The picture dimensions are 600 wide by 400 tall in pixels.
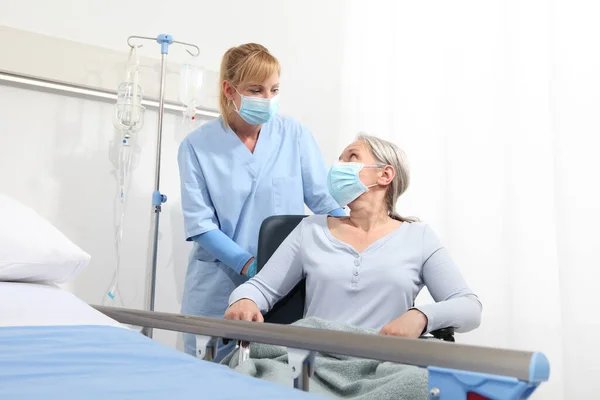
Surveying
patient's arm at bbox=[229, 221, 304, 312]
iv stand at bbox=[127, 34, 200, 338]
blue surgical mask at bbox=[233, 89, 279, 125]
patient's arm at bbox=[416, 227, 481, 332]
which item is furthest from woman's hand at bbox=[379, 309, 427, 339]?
iv stand at bbox=[127, 34, 200, 338]

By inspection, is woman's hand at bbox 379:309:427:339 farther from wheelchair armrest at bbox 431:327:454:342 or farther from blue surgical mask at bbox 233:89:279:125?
blue surgical mask at bbox 233:89:279:125

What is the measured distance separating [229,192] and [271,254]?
360mm

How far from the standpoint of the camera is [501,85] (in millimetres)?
2254

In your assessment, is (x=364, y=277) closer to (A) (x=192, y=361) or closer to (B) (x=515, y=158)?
(A) (x=192, y=361)

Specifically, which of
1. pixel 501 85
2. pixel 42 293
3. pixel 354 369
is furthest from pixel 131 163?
pixel 354 369

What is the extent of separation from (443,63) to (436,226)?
65 cm

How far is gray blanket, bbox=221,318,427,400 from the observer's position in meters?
1.04

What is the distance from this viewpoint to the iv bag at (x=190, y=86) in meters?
2.75

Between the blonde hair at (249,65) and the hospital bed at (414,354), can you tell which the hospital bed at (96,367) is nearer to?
the hospital bed at (414,354)

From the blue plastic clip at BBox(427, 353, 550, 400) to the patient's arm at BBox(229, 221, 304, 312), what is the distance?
36.2 inches

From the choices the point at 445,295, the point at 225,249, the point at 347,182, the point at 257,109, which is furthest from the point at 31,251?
the point at 445,295

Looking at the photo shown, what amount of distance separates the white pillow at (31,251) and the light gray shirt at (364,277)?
0.56 m

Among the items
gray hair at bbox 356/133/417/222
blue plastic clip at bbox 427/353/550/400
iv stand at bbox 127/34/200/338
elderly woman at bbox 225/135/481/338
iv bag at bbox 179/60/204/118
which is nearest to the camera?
blue plastic clip at bbox 427/353/550/400

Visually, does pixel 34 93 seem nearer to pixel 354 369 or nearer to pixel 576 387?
pixel 354 369
